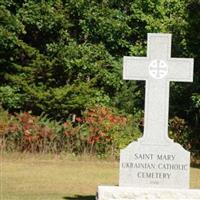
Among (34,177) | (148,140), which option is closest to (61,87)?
(34,177)

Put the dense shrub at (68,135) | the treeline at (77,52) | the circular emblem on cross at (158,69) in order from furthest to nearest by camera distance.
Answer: the treeline at (77,52)
the dense shrub at (68,135)
the circular emblem on cross at (158,69)

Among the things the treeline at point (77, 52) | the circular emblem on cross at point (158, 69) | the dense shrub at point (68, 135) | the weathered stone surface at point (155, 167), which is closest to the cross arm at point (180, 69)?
the circular emblem on cross at point (158, 69)

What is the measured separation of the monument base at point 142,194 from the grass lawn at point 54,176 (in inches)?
69.2

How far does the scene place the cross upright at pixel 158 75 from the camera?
11383 mm

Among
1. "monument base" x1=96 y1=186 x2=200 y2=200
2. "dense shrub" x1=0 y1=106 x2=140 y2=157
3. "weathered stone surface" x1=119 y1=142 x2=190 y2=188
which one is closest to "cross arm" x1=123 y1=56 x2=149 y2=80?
"weathered stone surface" x1=119 y1=142 x2=190 y2=188

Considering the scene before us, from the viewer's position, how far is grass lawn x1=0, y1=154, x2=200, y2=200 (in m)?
12.9

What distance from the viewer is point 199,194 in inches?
418

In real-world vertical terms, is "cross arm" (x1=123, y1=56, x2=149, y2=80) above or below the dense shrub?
above

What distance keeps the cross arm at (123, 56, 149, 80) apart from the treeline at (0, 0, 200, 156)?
12061 mm

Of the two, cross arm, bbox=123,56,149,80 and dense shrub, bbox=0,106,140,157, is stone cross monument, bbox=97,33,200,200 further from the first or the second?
dense shrub, bbox=0,106,140,157

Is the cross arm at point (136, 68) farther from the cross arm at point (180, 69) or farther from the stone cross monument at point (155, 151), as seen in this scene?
the cross arm at point (180, 69)

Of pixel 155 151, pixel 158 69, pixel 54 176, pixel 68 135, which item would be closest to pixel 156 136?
pixel 155 151

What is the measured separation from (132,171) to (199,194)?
120cm

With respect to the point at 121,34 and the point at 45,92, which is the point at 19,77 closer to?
the point at 45,92
